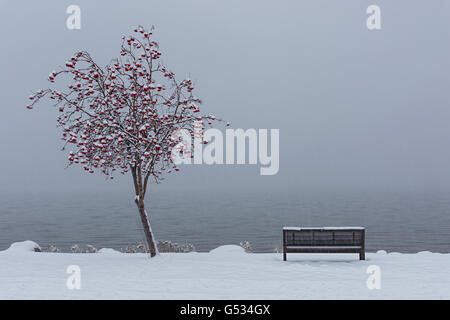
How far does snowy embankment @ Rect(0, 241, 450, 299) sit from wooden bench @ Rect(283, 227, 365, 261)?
426mm

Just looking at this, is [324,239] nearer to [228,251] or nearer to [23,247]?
[228,251]

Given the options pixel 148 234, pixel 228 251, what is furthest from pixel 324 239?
pixel 148 234

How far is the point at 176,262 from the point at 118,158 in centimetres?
346

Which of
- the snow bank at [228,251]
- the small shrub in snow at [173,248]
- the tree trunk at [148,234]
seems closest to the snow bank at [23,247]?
the tree trunk at [148,234]

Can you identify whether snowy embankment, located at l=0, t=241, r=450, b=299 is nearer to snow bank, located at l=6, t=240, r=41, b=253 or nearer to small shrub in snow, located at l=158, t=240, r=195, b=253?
snow bank, located at l=6, t=240, r=41, b=253

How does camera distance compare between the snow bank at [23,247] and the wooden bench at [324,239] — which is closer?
the wooden bench at [324,239]

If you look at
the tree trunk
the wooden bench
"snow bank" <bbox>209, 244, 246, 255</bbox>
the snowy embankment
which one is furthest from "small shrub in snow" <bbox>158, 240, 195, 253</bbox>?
the wooden bench

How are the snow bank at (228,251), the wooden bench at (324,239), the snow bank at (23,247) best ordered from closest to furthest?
the wooden bench at (324,239)
the snow bank at (228,251)
the snow bank at (23,247)

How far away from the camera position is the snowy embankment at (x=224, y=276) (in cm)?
912

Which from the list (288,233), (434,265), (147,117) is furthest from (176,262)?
(434,265)

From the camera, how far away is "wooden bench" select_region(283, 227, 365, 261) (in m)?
13.2

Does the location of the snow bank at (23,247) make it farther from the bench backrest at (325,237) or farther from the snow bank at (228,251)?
the bench backrest at (325,237)

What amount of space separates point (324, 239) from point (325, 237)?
0.22ft
